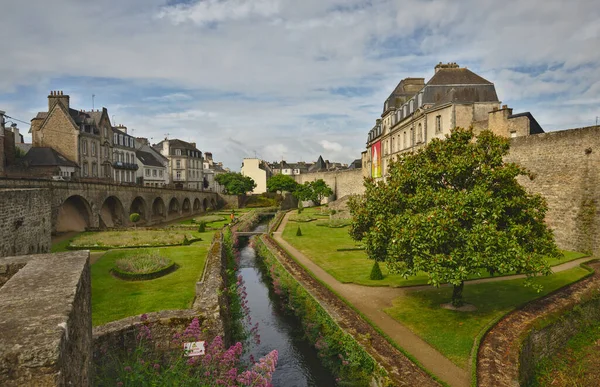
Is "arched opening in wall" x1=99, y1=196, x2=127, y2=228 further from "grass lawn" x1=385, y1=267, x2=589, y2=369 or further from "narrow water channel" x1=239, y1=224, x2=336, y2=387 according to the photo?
"grass lawn" x1=385, y1=267, x2=589, y2=369

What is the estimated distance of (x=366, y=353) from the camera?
436 inches

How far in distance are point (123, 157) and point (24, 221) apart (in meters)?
43.7

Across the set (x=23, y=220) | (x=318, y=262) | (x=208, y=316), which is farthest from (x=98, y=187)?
(x=208, y=316)

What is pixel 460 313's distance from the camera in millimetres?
14336

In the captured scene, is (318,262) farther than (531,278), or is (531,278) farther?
(318,262)

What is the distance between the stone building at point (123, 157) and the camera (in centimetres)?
5616

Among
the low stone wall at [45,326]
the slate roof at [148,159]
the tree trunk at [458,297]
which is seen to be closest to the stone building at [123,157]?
the slate roof at [148,159]

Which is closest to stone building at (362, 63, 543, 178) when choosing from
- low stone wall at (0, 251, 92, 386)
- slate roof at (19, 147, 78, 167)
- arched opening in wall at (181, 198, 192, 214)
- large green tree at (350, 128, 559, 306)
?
large green tree at (350, 128, 559, 306)

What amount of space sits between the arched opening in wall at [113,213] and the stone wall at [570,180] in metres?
37.6

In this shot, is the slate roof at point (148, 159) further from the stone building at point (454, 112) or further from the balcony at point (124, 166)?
the stone building at point (454, 112)

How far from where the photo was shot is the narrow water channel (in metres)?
12.6

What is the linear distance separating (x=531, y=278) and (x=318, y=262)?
13.2 metres

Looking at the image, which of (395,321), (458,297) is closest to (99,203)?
(395,321)

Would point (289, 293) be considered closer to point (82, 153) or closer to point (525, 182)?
point (525, 182)
